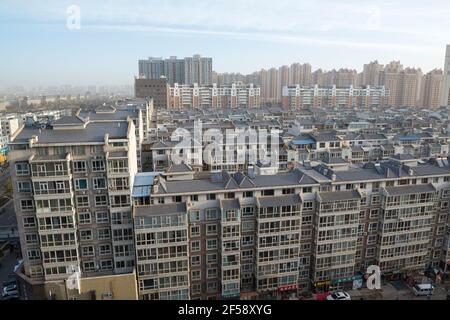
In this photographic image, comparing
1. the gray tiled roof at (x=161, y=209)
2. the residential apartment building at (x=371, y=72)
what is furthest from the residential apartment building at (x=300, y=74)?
the gray tiled roof at (x=161, y=209)

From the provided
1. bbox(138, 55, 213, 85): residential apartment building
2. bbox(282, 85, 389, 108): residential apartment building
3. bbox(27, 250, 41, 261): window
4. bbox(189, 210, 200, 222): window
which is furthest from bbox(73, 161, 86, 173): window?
bbox(138, 55, 213, 85): residential apartment building

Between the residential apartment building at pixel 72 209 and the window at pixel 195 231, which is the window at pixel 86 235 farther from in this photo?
the window at pixel 195 231

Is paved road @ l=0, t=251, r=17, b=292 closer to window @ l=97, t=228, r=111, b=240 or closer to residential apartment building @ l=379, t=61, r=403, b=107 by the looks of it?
window @ l=97, t=228, r=111, b=240

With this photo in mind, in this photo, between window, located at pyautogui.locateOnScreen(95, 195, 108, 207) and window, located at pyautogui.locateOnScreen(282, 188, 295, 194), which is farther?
window, located at pyautogui.locateOnScreen(282, 188, 295, 194)

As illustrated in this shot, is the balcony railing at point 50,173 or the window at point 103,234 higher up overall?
the balcony railing at point 50,173

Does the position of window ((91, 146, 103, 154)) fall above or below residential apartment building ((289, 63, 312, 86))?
below

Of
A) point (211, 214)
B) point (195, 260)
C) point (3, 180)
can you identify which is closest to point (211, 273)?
point (195, 260)
